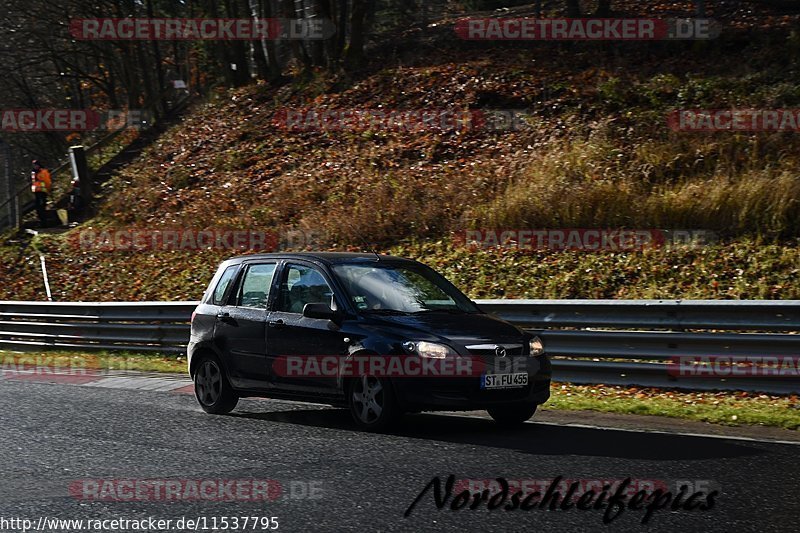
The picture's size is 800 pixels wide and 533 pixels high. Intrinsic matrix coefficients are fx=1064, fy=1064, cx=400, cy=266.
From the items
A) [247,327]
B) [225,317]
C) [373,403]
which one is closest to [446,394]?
[373,403]

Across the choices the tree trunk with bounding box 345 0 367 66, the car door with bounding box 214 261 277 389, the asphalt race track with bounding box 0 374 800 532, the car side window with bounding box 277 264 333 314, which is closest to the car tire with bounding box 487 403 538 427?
the asphalt race track with bounding box 0 374 800 532

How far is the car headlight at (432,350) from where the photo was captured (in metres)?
9.16

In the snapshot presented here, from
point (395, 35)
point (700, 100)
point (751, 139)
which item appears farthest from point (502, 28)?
point (751, 139)

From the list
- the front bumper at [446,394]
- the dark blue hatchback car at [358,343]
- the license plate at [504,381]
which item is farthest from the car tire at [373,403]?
the license plate at [504,381]

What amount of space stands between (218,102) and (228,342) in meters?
24.5

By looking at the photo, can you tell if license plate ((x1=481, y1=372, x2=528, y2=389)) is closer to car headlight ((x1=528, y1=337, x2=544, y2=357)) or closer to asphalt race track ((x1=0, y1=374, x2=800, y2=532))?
car headlight ((x1=528, y1=337, x2=544, y2=357))

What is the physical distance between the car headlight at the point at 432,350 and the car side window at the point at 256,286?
2251 millimetres

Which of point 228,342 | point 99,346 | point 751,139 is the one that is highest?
point 751,139

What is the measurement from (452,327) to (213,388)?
10.5 feet

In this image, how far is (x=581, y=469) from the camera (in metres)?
7.76

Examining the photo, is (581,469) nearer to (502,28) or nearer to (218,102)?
(502,28)

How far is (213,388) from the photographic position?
1136cm

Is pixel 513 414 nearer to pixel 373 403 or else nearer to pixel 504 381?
pixel 504 381

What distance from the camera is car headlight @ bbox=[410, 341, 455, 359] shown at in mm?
9164
